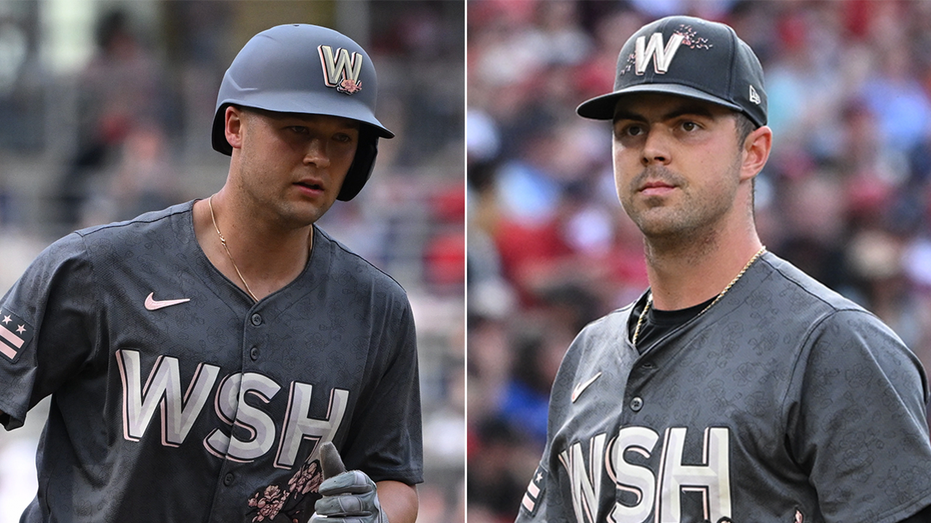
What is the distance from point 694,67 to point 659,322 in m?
0.58

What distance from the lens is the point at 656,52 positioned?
2730 millimetres

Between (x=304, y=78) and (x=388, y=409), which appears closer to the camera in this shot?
(x=304, y=78)

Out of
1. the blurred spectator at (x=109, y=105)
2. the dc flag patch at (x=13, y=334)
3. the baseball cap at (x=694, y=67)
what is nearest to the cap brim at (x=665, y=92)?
the baseball cap at (x=694, y=67)

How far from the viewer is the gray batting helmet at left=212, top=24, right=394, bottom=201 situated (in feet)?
9.37

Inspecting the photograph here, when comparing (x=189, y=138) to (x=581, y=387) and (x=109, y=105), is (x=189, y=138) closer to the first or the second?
(x=109, y=105)

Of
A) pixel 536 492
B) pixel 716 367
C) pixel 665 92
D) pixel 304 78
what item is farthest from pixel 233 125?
pixel 716 367

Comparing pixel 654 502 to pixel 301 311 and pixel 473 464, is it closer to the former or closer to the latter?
pixel 301 311

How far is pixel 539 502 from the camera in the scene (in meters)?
3.02

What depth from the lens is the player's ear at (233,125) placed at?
2.97m

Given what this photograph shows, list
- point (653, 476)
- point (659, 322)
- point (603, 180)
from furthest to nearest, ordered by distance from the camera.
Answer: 1. point (603, 180)
2. point (659, 322)
3. point (653, 476)

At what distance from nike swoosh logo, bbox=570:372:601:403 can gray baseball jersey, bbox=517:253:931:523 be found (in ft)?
0.15

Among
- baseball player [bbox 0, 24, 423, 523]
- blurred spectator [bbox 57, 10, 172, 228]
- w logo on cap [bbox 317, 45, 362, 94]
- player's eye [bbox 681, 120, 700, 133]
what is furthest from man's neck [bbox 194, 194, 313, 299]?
blurred spectator [bbox 57, 10, 172, 228]

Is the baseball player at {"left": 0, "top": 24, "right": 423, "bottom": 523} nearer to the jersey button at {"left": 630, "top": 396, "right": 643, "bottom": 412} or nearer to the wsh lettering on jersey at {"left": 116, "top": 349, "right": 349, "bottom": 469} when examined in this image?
the wsh lettering on jersey at {"left": 116, "top": 349, "right": 349, "bottom": 469}

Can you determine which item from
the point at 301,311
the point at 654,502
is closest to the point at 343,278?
the point at 301,311
